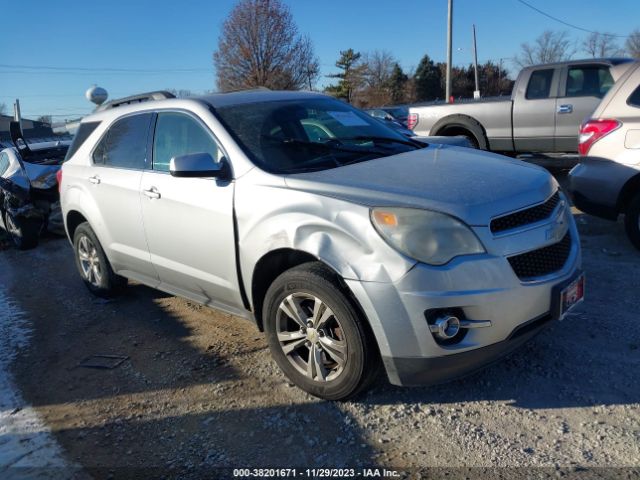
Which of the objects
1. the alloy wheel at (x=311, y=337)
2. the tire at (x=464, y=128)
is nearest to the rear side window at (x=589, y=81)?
the tire at (x=464, y=128)

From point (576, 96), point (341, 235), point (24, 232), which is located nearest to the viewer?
point (341, 235)

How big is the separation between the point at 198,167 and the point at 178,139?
29.9 inches

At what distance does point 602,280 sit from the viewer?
15.3ft

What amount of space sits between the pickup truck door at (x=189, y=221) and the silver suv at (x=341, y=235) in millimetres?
14

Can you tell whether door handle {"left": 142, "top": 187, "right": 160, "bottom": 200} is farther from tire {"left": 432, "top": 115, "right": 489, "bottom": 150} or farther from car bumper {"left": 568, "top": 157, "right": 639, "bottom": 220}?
tire {"left": 432, "top": 115, "right": 489, "bottom": 150}

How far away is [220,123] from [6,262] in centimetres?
→ 567

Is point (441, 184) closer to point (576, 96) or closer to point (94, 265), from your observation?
point (94, 265)

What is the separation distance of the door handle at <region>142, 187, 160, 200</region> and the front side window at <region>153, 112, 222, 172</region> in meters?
0.16

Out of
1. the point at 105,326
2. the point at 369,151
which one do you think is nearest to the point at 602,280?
the point at 369,151

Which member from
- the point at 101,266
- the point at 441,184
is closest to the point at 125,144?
the point at 101,266

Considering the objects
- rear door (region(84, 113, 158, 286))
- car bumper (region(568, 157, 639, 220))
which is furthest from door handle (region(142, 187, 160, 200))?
car bumper (region(568, 157, 639, 220))

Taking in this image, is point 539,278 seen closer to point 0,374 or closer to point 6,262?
point 0,374

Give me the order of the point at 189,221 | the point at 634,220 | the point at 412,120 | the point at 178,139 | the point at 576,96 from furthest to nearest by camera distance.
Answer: the point at 412,120 < the point at 576,96 < the point at 634,220 < the point at 178,139 < the point at 189,221

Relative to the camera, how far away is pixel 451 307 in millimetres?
2674
